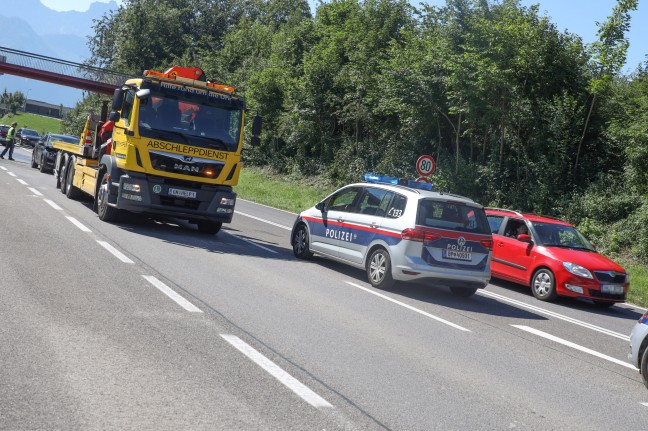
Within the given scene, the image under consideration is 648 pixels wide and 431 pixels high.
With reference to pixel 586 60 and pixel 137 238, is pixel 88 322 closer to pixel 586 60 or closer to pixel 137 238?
pixel 137 238

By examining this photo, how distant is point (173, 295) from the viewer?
8977 millimetres

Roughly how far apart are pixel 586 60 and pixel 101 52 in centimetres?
6682

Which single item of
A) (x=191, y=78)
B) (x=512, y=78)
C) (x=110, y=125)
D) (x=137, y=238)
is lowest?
(x=137, y=238)

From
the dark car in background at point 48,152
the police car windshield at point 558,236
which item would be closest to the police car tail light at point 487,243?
the police car windshield at point 558,236

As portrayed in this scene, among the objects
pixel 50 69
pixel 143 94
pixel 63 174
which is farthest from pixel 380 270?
pixel 50 69

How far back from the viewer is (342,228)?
13289 mm

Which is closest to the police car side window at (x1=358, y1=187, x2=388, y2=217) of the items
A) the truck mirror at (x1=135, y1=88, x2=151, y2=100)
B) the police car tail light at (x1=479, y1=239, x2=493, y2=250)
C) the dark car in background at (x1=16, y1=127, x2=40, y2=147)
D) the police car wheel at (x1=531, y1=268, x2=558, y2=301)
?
the police car tail light at (x1=479, y1=239, x2=493, y2=250)

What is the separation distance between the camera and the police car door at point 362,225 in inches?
493

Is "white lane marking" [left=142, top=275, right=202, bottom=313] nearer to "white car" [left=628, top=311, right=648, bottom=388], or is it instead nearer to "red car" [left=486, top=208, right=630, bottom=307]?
"white car" [left=628, top=311, right=648, bottom=388]

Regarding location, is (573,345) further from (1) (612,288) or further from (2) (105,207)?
(2) (105,207)

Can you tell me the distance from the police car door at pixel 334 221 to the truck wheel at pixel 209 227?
129 inches

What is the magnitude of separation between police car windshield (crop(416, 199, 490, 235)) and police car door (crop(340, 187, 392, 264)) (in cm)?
84

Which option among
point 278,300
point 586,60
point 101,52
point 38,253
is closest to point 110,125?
point 38,253

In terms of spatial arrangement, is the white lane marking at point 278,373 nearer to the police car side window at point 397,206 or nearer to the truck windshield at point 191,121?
the police car side window at point 397,206
